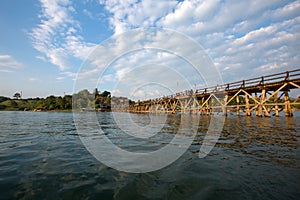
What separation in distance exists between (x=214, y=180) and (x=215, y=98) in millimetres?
24880

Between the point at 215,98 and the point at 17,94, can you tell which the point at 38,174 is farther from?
the point at 17,94

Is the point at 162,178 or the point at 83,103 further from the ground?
the point at 83,103

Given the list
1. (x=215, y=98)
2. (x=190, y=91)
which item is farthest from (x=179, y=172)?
(x=190, y=91)

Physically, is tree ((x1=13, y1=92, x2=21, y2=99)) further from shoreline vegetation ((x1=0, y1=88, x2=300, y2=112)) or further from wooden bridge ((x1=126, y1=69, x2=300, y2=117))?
wooden bridge ((x1=126, y1=69, x2=300, y2=117))

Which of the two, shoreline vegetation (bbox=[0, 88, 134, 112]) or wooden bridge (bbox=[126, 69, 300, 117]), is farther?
shoreline vegetation (bbox=[0, 88, 134, 112])

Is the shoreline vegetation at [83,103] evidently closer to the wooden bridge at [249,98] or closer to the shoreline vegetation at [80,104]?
the shoreline vegetation at [80,104]

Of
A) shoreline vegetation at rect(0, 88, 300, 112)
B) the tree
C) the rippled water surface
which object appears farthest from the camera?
the tree

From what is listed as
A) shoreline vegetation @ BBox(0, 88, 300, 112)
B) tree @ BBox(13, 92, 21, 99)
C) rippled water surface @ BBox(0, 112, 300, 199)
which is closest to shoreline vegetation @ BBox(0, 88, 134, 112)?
shoreline vegetation @ BBox(0, 88, 300, 112)

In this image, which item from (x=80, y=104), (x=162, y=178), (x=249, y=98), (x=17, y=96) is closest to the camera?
(x=162, y=178)

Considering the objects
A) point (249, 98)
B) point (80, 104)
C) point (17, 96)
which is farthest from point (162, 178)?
point (17, 96)

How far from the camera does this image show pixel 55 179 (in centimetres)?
327

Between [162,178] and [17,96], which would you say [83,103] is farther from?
[17,96]

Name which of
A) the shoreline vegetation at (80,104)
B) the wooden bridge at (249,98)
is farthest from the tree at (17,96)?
the wooden bridge at (249,98)

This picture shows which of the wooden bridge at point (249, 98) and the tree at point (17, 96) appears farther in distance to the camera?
the tree at point (17, 96)
